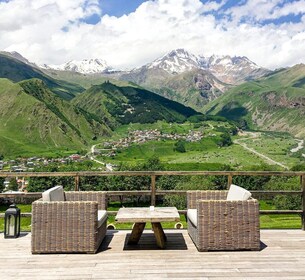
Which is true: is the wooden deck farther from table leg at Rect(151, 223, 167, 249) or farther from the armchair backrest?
the armchair backrest

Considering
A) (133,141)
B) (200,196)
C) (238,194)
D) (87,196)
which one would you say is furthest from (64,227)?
(133,141)

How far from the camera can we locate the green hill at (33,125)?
6097 inches

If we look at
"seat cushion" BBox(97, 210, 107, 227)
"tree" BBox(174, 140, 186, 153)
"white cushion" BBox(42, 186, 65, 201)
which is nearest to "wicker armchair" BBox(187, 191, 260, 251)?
"seat cushion" BBox(97, 210, 107, 227)

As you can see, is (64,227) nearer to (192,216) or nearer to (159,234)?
(159,234)

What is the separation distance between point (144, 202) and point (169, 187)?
6.22 m

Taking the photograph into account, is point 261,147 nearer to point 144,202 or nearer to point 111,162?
point 111,162

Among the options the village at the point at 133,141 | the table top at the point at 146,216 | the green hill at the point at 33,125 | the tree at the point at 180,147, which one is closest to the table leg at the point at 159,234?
the table top at the point at 146,216

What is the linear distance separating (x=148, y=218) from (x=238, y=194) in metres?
2.12

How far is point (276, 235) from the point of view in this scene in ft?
25.8

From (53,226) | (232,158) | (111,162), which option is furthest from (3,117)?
(53,226)

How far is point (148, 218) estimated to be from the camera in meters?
6.37

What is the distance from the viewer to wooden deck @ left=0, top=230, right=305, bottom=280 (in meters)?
5.34

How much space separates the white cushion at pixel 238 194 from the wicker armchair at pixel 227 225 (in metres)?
0.32

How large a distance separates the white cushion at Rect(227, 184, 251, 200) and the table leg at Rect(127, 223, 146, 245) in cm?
200
